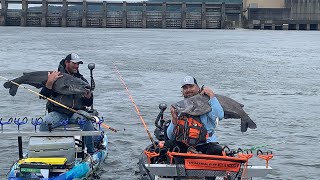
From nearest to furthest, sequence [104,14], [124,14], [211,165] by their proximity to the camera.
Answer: [211,165] < [104,14] < [124,14]

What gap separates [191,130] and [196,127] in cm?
9

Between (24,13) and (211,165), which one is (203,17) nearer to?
(24,13)

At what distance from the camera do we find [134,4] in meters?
123

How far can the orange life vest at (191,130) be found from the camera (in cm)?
982

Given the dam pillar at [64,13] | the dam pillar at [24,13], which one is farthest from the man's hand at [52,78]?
the dam pillar at [64,13]

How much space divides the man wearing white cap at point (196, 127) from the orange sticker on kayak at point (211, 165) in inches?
21.6

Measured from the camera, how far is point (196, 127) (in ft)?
32.2

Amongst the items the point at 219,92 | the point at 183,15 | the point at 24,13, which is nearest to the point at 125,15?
the point at 183,15

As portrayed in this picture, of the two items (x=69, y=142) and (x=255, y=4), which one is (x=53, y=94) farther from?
(x=255, y=4)

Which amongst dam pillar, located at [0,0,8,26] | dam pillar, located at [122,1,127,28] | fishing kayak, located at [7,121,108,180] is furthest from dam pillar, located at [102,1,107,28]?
fishing kayak, located at [7,121,108,180]

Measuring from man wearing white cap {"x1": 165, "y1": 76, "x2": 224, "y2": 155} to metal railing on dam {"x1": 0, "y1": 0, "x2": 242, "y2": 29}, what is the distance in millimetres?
109424

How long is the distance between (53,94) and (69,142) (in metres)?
1.42

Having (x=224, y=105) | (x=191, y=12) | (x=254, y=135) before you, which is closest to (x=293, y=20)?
(x=191, y=12)

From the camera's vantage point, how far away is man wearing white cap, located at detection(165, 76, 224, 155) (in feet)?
32.3
